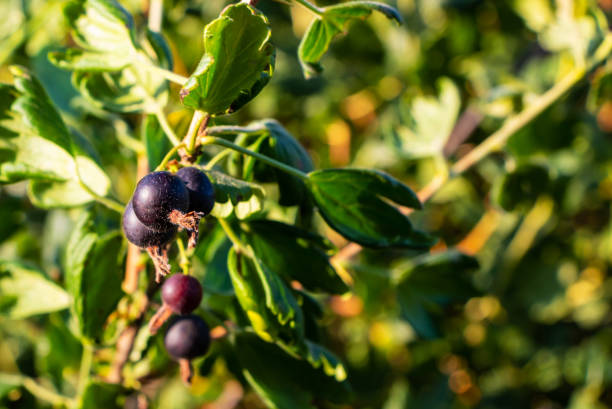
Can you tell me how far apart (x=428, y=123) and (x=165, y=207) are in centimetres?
89

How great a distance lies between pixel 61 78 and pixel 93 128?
0.13 meters

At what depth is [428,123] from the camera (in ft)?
4.31

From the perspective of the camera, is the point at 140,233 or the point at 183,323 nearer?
the point at 140,233

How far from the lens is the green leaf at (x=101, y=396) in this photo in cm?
85

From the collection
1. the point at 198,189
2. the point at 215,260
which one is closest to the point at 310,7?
the point at 198,189

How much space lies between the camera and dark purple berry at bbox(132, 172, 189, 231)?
54 centimetres

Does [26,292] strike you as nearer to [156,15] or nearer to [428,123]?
[156,15]

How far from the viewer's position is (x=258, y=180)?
2.67 feet

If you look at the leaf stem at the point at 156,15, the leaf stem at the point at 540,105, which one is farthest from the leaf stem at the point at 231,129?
the leaf stem at the point at 540,105

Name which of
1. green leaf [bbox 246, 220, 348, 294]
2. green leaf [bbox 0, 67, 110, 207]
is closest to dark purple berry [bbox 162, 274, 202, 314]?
green leaf [bbox 246, 220, 348, 294]

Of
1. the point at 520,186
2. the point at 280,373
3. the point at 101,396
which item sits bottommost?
the point at 101,396

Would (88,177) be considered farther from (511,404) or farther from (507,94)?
(511,404)

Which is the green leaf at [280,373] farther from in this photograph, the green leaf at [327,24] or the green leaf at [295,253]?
the green leaf at [327,24]

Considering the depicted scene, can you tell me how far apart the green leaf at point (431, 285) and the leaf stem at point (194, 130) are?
2.01 ft
